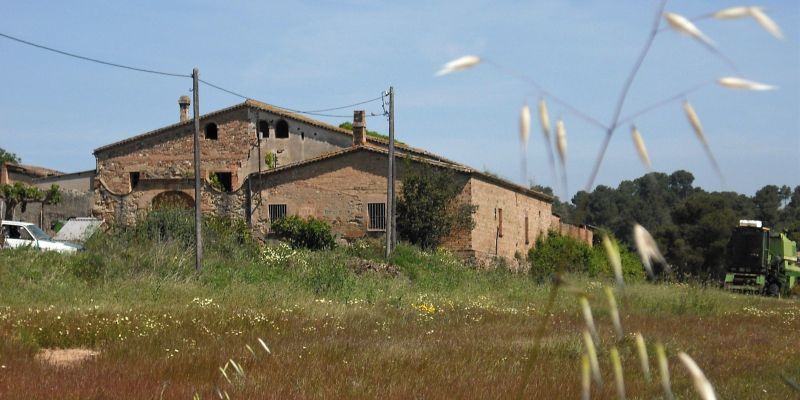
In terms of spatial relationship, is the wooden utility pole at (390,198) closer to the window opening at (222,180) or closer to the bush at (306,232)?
the bush at (306,232)

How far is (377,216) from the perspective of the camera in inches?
1464

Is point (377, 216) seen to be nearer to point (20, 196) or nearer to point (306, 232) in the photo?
point (306, 232)

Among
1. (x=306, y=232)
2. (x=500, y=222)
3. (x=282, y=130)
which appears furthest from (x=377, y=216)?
(x=282, y=130)

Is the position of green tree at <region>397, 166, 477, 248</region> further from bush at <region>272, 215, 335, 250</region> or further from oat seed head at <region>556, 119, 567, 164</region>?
oat seed head at <region>556, 119, 567, 164</region>

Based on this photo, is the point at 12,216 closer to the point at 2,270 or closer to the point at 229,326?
the point at 2,270

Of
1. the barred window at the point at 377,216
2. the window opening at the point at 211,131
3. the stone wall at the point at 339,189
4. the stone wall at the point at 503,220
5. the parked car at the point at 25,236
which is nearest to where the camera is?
the parked car at the point at 25,236

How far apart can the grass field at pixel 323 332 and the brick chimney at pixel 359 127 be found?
43.0 ft

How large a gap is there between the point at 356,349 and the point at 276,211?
2731cm

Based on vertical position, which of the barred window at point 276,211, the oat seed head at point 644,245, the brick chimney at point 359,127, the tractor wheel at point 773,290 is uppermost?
the brick chimney at point 359,127

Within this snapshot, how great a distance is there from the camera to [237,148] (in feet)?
137

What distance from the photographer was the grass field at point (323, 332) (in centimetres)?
881

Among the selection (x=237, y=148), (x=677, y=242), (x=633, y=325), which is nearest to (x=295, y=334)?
(x=633, y=325)

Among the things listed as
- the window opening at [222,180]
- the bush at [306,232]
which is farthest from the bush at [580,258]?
the window opening at [222,180]

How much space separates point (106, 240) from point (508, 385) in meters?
18.1
